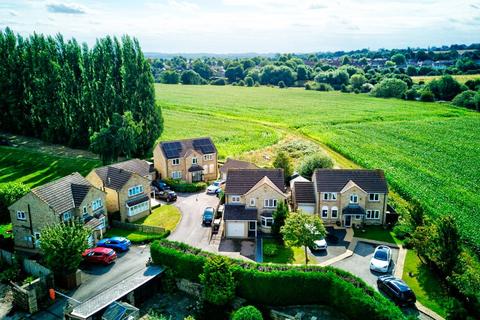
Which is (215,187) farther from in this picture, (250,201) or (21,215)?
(21,215)

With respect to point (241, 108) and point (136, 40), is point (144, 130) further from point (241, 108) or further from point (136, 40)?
point (241, 108)

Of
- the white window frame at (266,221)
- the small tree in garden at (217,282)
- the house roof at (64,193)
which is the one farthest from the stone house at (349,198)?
the house roof at (64,193)

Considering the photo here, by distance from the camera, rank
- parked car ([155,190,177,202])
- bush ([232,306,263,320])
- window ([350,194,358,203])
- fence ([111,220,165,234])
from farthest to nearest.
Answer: parked car ([155,190,177,202]) < window ([350,194,358,203]) < fence ([111,220,165,234]) < bush ([232,306,263,320])

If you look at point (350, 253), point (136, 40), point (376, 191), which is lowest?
point (350, 253)

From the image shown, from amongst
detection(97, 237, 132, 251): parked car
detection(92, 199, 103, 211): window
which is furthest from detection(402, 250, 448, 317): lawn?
detection(92, 199, 103, 211): window

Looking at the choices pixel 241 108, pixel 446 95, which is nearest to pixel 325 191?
pixel 241 108

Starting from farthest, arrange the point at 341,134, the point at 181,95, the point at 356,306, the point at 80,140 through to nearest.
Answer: the point at 181,95 → the point at 341,134 → the point at 80,140 → the point at 356,306

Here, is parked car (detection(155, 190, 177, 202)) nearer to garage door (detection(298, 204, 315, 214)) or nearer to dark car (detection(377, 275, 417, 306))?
garage door (detection(298, 204, 315, 214))
